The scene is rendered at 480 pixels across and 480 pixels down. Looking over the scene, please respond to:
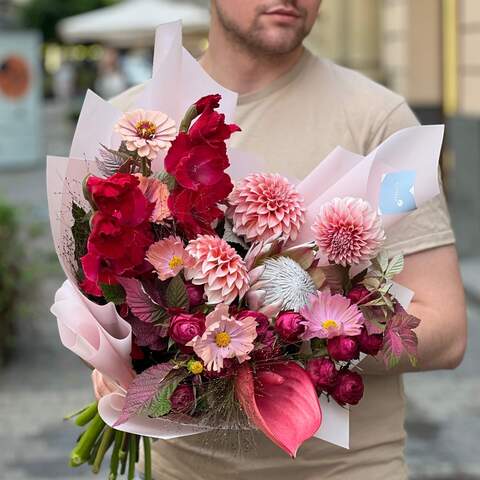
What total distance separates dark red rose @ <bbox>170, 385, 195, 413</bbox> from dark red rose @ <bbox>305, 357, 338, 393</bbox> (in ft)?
0.65

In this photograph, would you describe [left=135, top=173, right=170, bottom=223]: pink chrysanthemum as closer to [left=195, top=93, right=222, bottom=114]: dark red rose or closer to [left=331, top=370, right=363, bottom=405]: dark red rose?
[left=195, top=93, right=222, bottom=114]: dark red rose

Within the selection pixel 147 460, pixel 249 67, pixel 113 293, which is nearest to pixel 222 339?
pixel 113 293

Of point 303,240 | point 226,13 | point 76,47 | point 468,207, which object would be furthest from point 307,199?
point 76,47

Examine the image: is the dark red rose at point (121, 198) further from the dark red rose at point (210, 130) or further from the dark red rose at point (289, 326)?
the dark red rose at point (289, 326)

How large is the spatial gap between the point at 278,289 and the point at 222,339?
0.47 feet

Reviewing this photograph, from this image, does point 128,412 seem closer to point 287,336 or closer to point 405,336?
point 287,336

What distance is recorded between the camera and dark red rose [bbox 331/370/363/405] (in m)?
1.84

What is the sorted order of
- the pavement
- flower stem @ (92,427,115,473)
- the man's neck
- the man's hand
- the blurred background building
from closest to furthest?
the man's hand, flower stem @ (92,427,115,473), the man's neck, the pavement, the blurred background building

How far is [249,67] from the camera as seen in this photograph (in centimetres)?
250

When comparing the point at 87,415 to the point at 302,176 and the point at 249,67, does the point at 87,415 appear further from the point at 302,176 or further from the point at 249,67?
the point at 249,67

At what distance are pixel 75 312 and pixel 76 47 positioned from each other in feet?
192

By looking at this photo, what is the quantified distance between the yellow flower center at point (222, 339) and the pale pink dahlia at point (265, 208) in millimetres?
216

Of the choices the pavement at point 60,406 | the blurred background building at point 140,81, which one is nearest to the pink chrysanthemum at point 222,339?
the blurred background building at point 140,81

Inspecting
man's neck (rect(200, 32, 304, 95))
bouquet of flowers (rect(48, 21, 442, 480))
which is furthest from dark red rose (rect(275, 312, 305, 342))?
man's neck (rect(200, 32, 304, 95))
